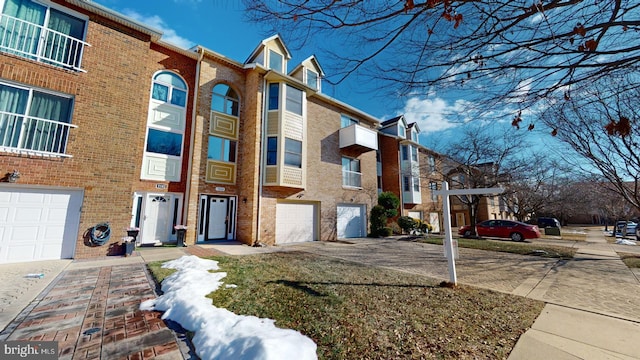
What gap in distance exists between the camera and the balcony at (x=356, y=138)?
51.8 ft

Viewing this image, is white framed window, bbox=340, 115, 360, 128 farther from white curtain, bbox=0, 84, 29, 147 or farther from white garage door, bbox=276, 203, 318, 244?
white curtain, bbox=0, 84, 29, 147

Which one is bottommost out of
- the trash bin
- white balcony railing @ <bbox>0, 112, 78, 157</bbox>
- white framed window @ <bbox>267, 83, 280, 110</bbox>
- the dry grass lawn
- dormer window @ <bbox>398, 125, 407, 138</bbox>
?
the dry grass lawn

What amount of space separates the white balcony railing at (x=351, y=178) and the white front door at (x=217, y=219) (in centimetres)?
795

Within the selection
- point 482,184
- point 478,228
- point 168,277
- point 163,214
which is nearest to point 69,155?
point 163,214

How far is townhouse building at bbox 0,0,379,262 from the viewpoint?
23.2 ft

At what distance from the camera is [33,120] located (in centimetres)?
717

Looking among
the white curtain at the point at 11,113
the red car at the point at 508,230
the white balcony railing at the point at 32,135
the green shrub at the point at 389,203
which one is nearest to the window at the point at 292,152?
the green shrub at the point at 389,203

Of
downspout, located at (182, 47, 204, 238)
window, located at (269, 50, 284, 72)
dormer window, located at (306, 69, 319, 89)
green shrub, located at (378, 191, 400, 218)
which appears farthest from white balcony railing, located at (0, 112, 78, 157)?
green shrub, located at (378, 191, 400, 218)

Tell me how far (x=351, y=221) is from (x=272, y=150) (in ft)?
25.3

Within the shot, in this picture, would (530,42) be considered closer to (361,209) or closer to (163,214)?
(163,214)

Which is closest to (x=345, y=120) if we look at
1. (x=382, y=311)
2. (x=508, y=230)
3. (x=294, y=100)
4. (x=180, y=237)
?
(x=294, y=100)

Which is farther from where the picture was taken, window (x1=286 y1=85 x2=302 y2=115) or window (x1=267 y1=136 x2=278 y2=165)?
window (x1=286 y1=85 x2=302 y2=115)

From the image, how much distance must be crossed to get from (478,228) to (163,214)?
2110cm

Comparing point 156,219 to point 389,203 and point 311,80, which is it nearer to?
point 311,80
